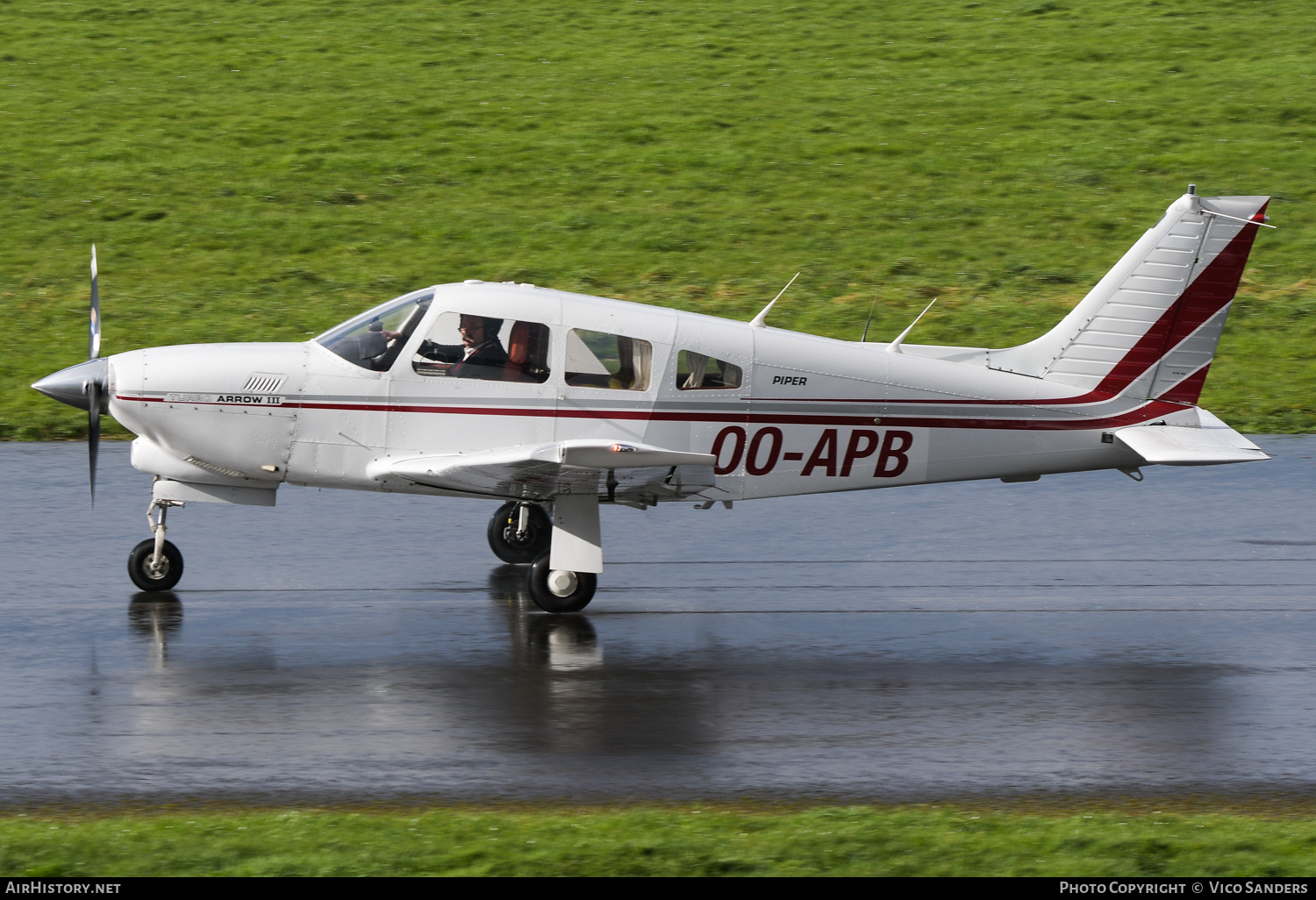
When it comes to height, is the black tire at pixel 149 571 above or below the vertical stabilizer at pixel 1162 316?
below

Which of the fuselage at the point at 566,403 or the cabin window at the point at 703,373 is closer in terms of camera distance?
the fuselage at the point at 566,403

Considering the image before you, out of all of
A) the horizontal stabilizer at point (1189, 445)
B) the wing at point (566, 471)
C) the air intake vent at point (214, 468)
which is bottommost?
the air intake vent at point (214, 468)

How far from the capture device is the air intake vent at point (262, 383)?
11.1 metres

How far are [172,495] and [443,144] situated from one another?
16734mm

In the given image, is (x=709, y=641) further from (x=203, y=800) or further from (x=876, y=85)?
(x=876, y=85)

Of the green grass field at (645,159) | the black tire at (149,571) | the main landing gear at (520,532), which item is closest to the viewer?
the black tire at (149,571)

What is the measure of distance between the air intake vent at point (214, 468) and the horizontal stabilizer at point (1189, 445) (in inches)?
256

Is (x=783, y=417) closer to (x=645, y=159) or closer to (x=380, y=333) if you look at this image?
(x=380, y=333)

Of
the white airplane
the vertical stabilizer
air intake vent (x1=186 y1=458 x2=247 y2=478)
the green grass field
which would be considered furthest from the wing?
the green grass field

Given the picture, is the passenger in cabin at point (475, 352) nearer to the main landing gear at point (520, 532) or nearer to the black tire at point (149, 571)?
the main landing gear at point (520, 532)

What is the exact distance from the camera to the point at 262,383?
437 inches

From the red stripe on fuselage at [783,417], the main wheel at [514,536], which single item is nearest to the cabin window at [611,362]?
the red stripe on fuselage at [783,417]

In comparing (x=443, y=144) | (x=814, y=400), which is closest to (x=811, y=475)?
(x=814, y=400)

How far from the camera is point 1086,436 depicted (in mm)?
12031
